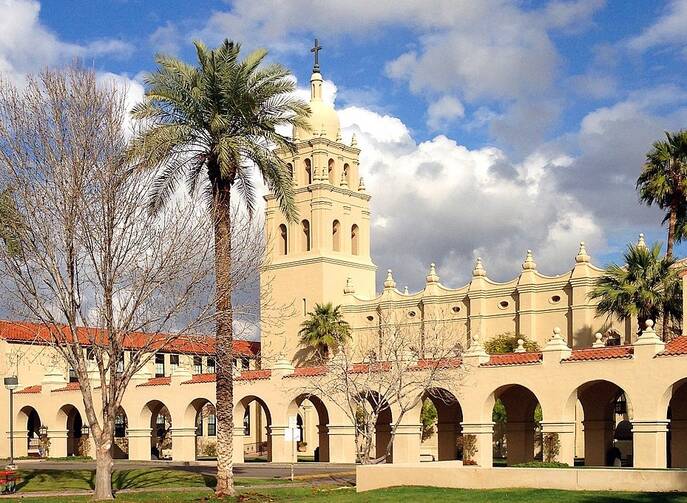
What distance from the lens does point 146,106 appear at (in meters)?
32.6

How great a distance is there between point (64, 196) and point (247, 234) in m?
5.87

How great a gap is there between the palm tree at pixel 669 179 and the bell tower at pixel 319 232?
1288 inches

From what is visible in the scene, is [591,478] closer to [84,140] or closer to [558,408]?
[558,408]

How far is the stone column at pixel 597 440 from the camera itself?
44.7 meters

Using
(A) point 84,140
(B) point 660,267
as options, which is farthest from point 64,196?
(B) point 660,267

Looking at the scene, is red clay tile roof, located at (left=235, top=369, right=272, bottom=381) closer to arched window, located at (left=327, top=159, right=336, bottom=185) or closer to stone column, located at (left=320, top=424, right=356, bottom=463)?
stone column, located at (left=320, top=424, right=356, bottom=463)

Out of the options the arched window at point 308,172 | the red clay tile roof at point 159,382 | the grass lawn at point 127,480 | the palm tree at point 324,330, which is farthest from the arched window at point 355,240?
the grass lawn at point 127,480

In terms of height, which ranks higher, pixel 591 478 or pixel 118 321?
pixel 118 321

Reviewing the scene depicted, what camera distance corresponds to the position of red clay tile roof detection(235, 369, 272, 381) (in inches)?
2106

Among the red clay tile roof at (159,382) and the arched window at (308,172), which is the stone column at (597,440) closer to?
the red clay tile roof at (159,382)

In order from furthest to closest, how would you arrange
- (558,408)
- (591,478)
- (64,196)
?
(558,408) < (64,196) < (591,478)

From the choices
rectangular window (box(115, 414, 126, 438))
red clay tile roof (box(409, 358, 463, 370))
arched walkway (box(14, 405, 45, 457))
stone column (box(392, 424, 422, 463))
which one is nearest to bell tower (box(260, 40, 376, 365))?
rectangular window (box(115, 414, 126, 438))

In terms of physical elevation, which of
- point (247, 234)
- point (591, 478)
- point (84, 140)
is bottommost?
point (591, 478)

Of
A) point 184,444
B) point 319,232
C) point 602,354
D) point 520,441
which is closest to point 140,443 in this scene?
point 184,444
